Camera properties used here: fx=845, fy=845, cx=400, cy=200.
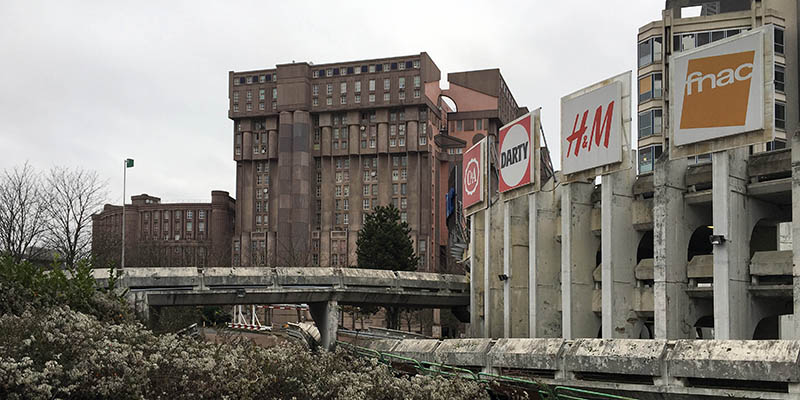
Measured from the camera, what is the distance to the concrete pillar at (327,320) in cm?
4125

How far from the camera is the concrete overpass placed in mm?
38281

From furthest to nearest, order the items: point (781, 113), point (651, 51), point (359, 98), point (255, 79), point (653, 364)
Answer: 1. point (255, 79)
2. point (359, 98)
3. point (651, 51)
4. point (781, 113)
5. point (653, 364)

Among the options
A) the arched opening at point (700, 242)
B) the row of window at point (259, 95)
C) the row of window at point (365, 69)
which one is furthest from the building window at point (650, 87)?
the row of window at point (259, 95)

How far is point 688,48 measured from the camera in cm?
6550

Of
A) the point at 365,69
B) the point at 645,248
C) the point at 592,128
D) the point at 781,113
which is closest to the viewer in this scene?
the point at 592,128

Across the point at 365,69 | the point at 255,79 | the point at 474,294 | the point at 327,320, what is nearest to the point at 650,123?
the point at 474,294

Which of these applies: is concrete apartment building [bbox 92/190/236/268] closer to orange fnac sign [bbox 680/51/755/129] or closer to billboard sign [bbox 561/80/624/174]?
billboard sign [bbox 561/80/624/174]

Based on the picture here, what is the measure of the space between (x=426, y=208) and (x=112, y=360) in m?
112

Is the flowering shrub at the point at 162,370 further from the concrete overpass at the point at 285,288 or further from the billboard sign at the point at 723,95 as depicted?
the concrete overpass at the point at 285,288

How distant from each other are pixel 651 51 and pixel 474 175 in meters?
26.8

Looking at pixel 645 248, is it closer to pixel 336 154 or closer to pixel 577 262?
pixel 577 262

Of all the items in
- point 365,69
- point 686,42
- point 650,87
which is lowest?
point 650,87

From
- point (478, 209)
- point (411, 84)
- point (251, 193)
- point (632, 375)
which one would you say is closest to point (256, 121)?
point (251, 193)

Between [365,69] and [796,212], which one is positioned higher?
[365,69]
